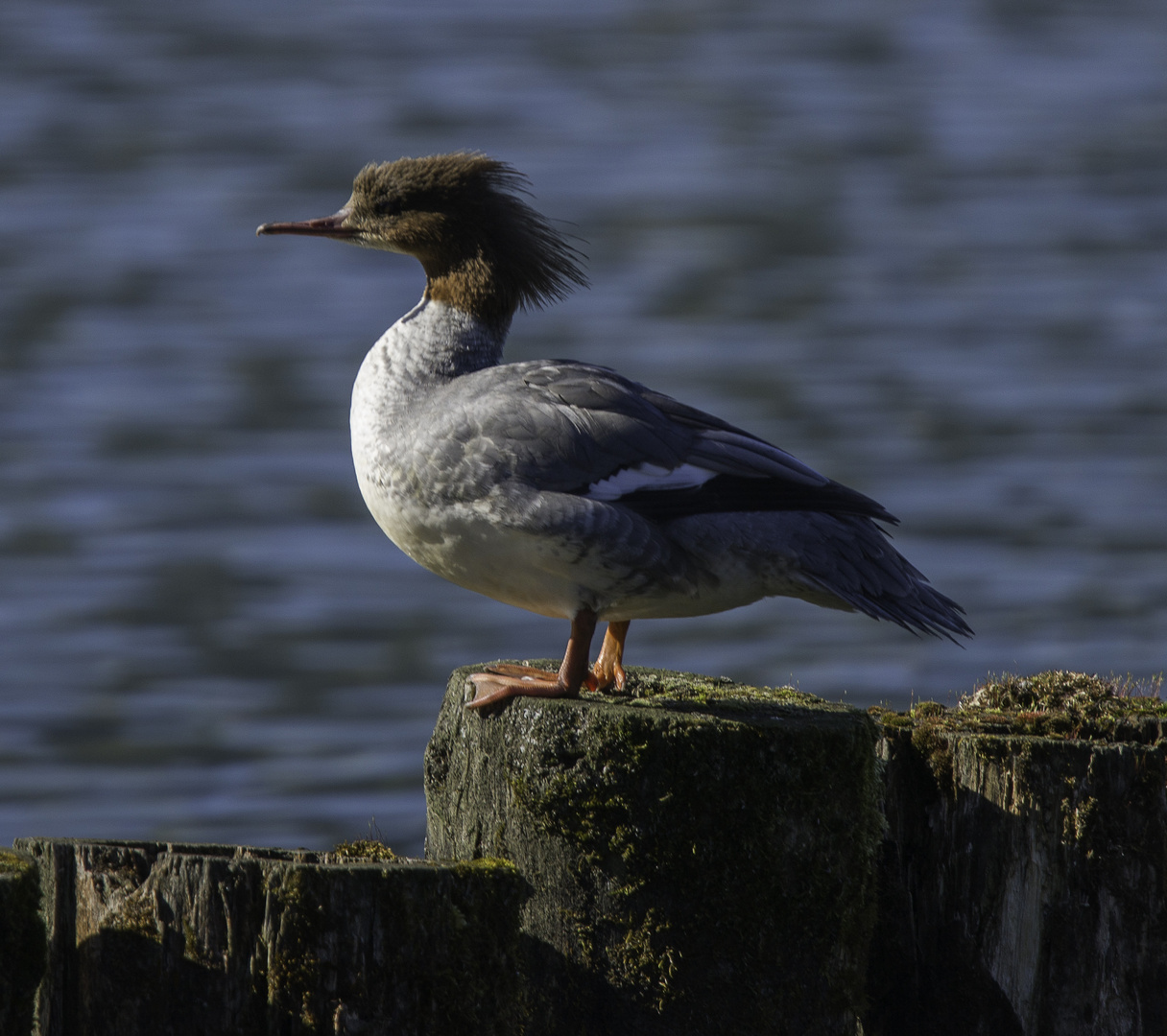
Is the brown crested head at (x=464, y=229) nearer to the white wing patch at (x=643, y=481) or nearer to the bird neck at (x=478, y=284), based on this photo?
the bird neck at (x=478, y=284)

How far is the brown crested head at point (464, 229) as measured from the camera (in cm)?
495

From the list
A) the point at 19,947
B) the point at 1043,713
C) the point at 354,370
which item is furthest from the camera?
the point at 354,370

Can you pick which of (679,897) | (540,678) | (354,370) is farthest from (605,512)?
(354,370)

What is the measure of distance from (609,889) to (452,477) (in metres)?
1.23

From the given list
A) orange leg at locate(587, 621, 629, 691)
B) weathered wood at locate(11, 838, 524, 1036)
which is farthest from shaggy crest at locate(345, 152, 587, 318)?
weathered wood at locate(11, 838, 524, 1036)

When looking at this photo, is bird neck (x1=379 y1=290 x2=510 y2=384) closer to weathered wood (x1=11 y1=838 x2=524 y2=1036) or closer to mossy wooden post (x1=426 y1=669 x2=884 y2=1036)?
mossy wooden post (x1=426 y1=669 x2=884 y2=1036)

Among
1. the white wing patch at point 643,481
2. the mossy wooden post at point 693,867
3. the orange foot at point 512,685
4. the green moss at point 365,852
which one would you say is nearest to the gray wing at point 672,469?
the white wing patch at point 643,481

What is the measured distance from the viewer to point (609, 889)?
369cm

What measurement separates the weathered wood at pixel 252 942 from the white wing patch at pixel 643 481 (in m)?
1.33

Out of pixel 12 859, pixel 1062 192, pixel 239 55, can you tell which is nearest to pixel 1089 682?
pixel 12 859

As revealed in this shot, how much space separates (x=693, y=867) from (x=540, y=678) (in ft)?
2.63

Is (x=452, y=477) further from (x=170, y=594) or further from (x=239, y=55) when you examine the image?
(x=239, y=55)

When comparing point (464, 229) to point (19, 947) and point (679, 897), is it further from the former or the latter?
point (19, 947)

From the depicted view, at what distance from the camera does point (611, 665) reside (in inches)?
Answer: 184
